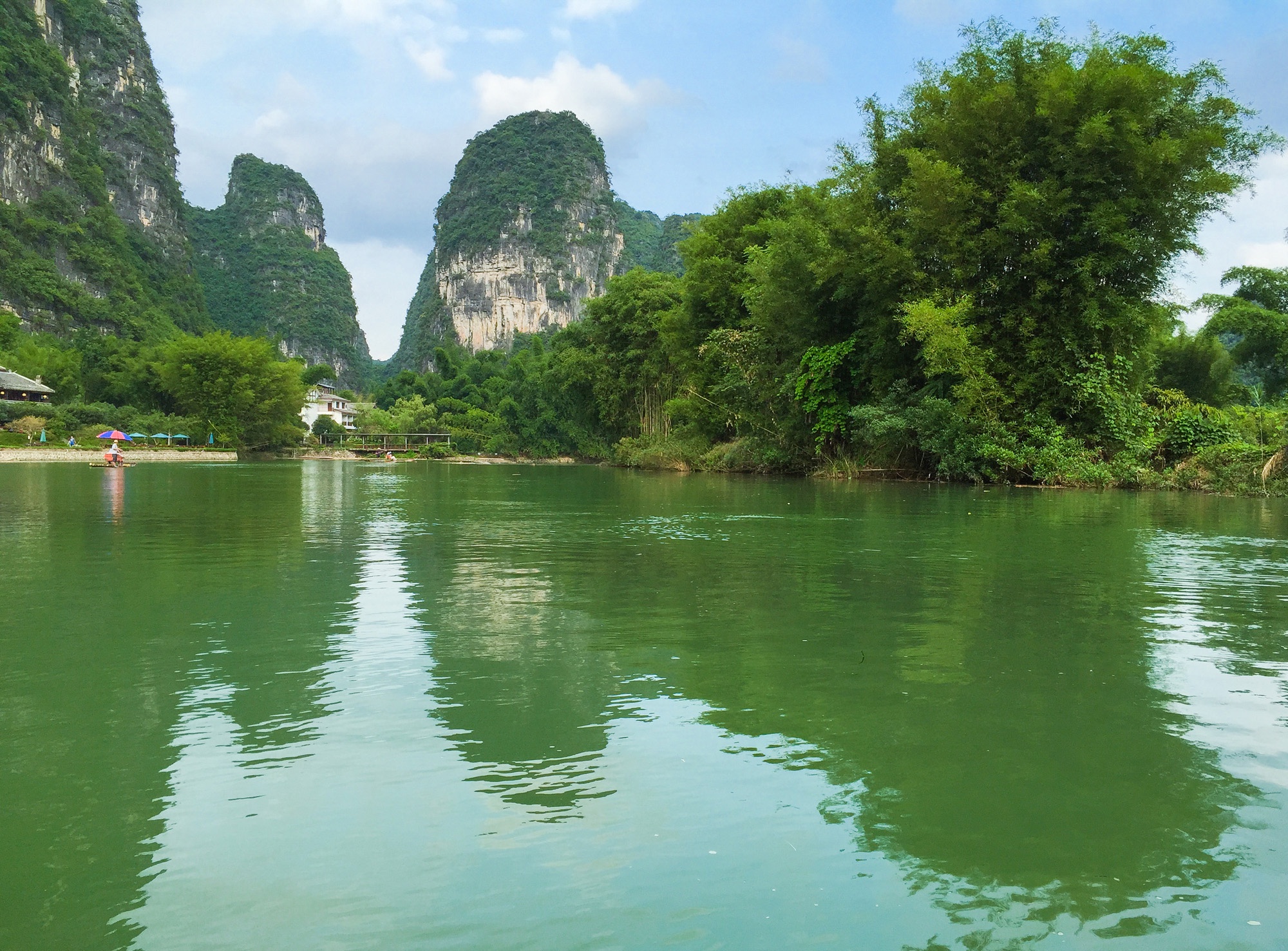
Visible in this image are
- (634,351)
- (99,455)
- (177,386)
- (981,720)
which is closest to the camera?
(981,720)

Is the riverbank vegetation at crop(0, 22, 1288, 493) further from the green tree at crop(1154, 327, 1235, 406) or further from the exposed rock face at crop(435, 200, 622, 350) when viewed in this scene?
the exposed rock face at crop(435, 200, 622, 350)

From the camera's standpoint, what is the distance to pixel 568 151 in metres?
151

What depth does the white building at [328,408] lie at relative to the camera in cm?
9350

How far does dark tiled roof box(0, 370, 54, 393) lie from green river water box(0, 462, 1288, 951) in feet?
194

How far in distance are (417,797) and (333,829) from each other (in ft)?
1.00

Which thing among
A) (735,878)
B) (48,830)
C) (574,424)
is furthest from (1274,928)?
(574,424)

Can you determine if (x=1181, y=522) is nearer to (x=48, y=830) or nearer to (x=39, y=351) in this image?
(x=48, y=830)

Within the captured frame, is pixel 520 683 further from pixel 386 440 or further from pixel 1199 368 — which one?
pixel 386 440

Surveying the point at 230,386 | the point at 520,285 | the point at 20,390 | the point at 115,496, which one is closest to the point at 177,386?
the point at 230,386

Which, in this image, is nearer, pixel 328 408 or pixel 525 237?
pixel 328 408

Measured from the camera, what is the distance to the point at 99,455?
164 ft

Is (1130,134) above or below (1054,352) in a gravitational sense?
above

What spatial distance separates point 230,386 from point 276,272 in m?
102

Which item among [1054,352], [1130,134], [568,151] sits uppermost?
[568,151]
